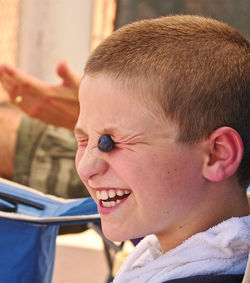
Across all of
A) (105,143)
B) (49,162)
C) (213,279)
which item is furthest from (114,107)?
(49,162)

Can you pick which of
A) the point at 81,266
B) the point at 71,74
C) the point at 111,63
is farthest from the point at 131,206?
the point at 81,266

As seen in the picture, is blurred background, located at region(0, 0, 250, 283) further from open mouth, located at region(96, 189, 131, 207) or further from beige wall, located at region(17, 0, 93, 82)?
open mouth, located at region(96, 189, 131, 207)

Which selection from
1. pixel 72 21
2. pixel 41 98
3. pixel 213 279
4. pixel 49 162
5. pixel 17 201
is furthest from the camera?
pixel 72 21

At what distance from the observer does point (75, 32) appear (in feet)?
10.7

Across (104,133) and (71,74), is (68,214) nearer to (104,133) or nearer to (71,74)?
(104,133)

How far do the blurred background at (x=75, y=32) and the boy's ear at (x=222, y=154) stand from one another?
6.81ft

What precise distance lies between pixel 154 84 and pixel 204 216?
222 millimetres

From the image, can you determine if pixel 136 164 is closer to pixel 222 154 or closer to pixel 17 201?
pixel 222 154

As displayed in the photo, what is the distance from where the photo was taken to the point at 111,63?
0.93 m

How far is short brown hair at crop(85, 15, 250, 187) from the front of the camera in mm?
881

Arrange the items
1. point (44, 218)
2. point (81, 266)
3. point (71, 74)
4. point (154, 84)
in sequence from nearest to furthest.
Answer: point (154, 84)
point (44, 218)
point (71, 74)
point (81, 266)

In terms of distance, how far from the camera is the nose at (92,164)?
938mm

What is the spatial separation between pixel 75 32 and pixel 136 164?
2441 millimetres

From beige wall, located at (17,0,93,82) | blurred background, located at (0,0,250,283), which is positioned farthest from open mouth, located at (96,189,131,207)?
beige wall, located at (17,0,93,82)
